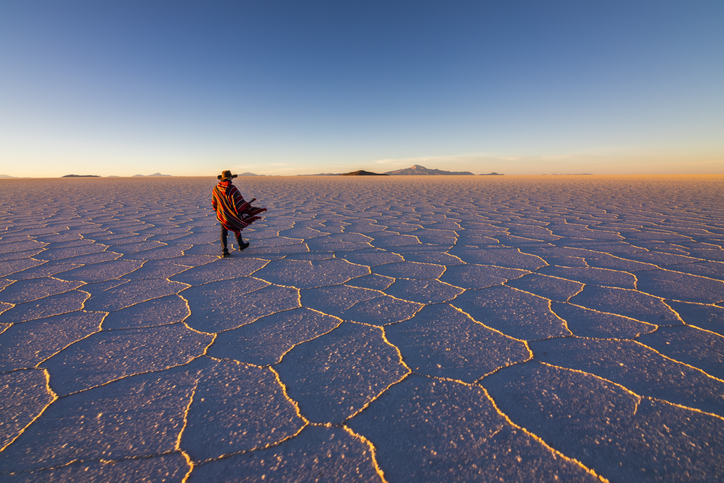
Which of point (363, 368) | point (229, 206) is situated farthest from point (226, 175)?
point (363, 368)

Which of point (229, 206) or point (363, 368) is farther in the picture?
point (229, 206)

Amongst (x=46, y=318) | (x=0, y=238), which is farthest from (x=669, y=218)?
(x=0, y=238)

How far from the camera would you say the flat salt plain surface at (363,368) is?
875 mm

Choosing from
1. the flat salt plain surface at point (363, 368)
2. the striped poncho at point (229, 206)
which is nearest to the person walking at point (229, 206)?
the striped poncho at point (229, 206)

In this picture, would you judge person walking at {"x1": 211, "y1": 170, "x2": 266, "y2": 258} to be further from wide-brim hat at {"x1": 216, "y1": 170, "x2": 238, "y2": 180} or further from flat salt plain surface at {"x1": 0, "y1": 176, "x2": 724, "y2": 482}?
flat salt plain surface at {"x1": 0, "y1": 176, "x2": 724, "y2": 482}

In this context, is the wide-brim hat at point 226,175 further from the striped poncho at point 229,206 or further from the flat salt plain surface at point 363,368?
the flat salt plain surface at point 363,368

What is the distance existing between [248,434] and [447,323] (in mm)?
997

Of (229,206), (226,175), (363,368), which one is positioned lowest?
(363,368)

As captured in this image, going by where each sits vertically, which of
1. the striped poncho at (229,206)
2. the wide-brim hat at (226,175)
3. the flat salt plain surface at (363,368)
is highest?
the wide-brim hat at (226,175)

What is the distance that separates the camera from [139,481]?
83 centimetres

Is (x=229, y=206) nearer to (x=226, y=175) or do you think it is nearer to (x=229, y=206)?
(x=229, y=206)

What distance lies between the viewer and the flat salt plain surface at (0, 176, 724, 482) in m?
0.87

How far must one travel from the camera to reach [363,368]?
125 centimetres

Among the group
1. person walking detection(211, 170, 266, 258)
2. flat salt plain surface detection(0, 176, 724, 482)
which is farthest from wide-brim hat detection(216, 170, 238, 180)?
flat salt plain surface detection(0, 176, 724, 482)
